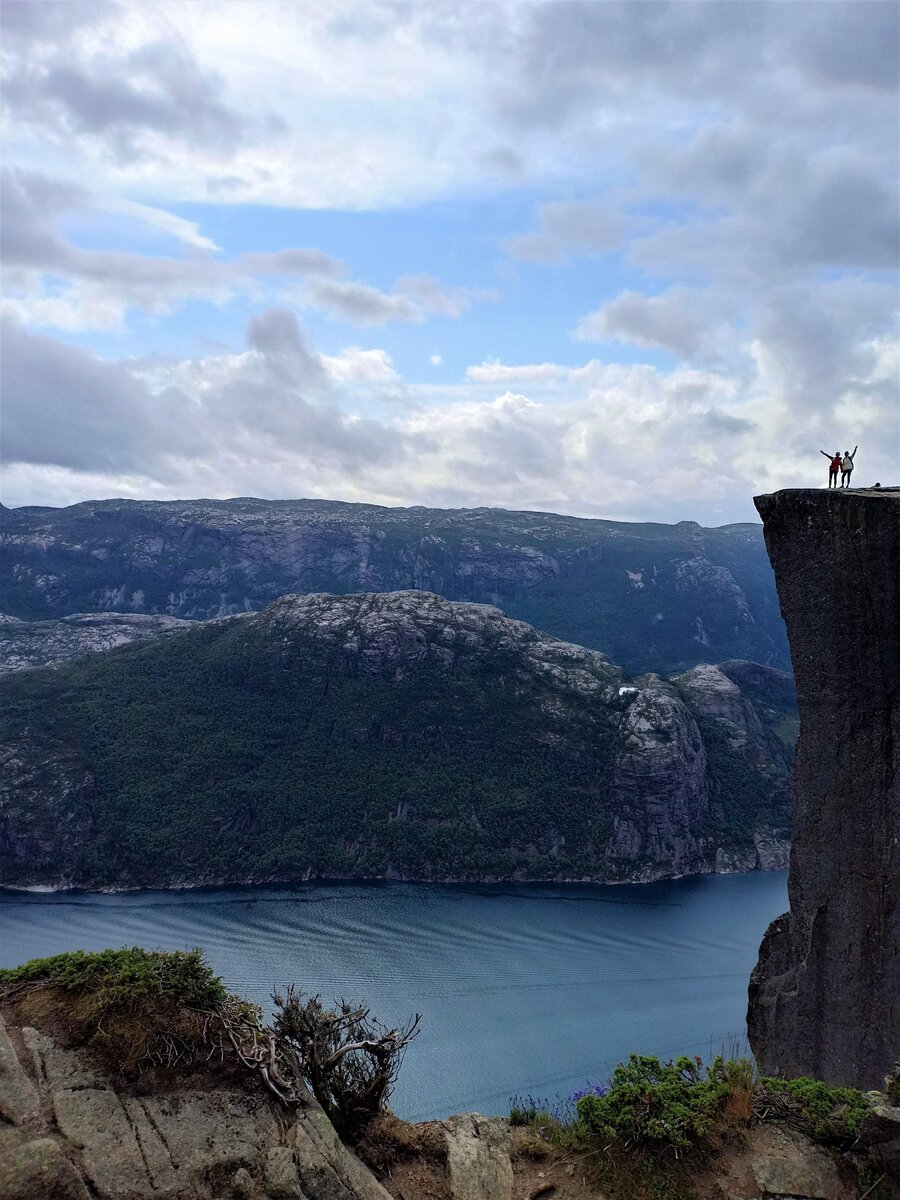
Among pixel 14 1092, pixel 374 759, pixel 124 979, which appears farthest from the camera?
pixel 374 759

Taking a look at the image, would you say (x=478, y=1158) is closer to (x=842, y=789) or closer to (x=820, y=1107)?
(x=820, y=1107)

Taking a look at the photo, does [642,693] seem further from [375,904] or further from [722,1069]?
[722,1069]

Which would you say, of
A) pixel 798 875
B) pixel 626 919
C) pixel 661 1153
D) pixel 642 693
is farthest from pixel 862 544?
pixel 642 693

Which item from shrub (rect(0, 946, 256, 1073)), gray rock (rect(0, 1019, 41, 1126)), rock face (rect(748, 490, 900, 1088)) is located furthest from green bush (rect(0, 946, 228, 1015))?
rock face (rect(748, 490, 900, 1088))

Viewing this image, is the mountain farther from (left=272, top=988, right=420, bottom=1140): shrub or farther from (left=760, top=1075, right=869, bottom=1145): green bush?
(left=272, top=988, right=420, bottom=1140): shrub

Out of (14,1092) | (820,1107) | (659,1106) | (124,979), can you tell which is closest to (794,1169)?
(820,1107)

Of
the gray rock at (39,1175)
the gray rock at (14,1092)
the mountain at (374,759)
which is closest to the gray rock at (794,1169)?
the gray rock at (39,1175)
